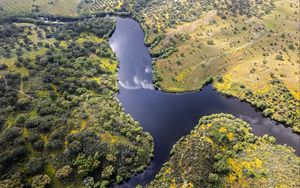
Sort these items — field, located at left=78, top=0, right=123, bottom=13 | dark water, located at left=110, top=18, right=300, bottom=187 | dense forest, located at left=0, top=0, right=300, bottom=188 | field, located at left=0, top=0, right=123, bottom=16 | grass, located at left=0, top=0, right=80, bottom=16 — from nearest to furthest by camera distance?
dense forest, located at left=0, top=0, right=300, bottom=188 < dark water, located at left=110, top=18, right=300, bottom=187 < field, located at left=78, top=0, right=123, bottom=13 < field, located at left=0, top=0, right=123, bottom=16 < grass, located at left=0, top=0, right=80, bottom=16

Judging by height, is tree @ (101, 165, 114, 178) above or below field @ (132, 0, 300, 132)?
below

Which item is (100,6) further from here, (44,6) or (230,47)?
(230,47)

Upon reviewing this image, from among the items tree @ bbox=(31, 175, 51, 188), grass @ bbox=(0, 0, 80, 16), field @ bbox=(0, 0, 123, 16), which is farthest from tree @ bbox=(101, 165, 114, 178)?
grass @ bbox=(0, 0, 80, 16)

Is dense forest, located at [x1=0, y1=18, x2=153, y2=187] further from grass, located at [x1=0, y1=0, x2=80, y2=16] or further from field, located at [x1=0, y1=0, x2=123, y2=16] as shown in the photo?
grass, located at [x1=0, y1=0, x2=80, y2=16]

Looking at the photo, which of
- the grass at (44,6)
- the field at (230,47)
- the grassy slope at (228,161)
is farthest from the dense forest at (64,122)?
the grass at (44,6)

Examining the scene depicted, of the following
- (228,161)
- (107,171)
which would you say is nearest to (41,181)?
(107,171)

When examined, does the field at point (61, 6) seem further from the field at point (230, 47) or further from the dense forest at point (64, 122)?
the dense forest at point (64, 122)
